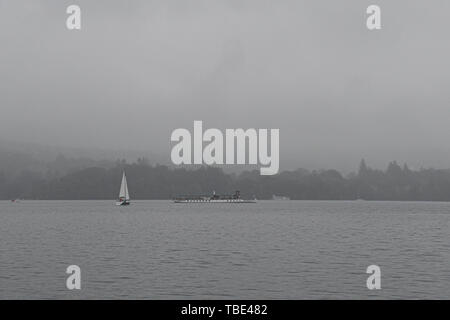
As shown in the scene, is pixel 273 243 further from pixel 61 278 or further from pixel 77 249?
pixel 61 278

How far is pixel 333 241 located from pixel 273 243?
46.8ft

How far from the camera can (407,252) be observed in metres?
88.9

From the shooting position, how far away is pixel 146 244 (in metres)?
99.6

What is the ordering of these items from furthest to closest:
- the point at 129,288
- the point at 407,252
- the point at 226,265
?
the point at 407,252
the point at 226,265
the point at 129,288

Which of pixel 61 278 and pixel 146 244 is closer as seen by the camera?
pixel 61 278

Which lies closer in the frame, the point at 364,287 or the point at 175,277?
the point at 364,287

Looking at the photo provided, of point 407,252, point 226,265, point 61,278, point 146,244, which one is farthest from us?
point 146,244

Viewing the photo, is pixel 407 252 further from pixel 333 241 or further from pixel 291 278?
pixel 291 278

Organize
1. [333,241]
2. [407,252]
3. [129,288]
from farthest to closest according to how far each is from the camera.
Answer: [333,241] → [407,252] → [129,288]

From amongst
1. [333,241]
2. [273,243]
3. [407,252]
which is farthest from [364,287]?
[333,241]

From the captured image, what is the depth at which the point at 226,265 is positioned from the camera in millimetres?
69062
